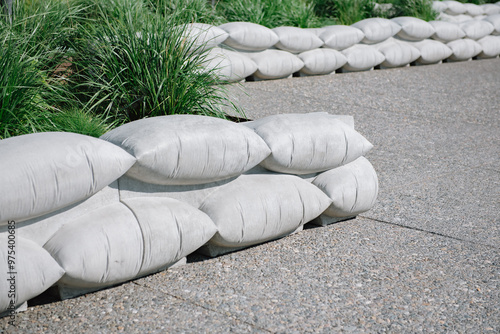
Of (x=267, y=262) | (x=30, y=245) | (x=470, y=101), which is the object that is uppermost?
(x=30, y=245)

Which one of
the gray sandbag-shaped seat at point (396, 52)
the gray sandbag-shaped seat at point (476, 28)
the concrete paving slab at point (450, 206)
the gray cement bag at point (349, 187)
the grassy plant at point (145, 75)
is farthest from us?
the gray sandbag-shaped seat at point (476, 28)

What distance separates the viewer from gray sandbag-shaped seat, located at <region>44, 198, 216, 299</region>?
2652mm

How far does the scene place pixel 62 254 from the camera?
2.62 m

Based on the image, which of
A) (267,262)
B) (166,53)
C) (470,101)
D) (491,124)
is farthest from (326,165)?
(470,101)

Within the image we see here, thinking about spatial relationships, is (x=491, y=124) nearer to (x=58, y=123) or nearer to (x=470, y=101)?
(x=470, y=101)

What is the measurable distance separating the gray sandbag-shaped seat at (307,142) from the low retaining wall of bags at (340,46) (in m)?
2.02

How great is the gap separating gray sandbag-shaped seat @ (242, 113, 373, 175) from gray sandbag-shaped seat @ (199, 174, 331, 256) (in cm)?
10

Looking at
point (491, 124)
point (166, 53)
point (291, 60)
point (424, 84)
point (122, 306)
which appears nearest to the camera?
point (122, 306)

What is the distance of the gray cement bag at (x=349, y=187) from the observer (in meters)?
3.70

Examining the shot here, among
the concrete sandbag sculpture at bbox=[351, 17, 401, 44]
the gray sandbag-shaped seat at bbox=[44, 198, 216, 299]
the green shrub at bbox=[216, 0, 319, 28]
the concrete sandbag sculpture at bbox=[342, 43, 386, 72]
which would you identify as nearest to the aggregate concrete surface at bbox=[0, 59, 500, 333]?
the gray sandbag-shaped seat at bbox=[44, 198, 216, 299]

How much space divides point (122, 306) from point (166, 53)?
203 cm

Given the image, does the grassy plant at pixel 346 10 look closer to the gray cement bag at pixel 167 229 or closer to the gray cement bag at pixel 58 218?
the gray cement bag at pixel 167 229

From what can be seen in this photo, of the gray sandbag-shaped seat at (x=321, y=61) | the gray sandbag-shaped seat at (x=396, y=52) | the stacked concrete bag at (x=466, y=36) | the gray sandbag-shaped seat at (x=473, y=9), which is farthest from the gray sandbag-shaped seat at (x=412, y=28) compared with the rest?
the gray sandbag-shaped seat at (x=473, y=9)

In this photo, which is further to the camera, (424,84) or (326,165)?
(424,84)
